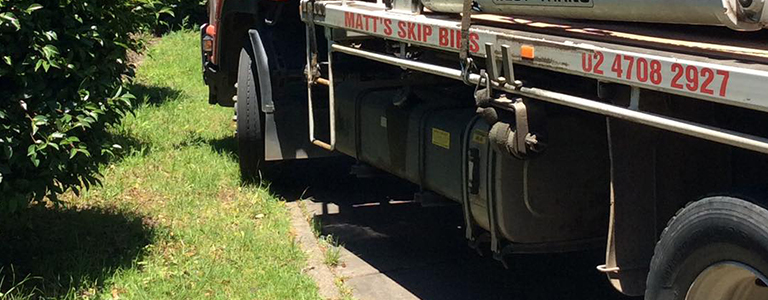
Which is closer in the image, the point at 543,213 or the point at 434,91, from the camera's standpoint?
the point at 543,213

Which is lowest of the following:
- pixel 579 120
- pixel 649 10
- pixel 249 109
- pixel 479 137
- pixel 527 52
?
pixel 249 109

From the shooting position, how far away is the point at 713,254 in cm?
306

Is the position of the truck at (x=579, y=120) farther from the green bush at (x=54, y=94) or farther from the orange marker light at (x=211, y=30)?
the orange marker light at (x=211, y=30)

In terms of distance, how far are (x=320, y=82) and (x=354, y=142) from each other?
16.3 inches

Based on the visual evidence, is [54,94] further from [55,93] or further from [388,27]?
[388,27]

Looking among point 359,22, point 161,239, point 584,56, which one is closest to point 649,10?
point 584,56

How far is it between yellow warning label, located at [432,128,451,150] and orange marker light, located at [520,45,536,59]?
1107mm

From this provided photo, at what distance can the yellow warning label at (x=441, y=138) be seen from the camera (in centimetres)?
486

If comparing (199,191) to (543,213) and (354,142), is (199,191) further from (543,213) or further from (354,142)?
(543,213)

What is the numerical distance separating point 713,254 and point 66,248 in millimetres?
3843

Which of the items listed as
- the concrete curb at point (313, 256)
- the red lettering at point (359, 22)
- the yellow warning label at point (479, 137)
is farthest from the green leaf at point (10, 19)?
the yellow warning label at point (479, 137)

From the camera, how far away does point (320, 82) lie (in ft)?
19.9

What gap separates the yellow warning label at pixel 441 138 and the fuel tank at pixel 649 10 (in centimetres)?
61

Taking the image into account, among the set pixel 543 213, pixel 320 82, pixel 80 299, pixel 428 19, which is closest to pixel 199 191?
pixel 320 82
